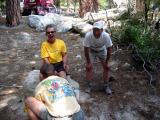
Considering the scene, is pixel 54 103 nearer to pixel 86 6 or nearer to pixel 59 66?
pixel 59 66

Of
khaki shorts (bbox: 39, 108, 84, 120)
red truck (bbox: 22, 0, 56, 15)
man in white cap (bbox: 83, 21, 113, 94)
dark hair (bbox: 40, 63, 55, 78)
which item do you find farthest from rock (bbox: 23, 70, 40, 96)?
red truck (bbox: 22, 0, 56, 15)

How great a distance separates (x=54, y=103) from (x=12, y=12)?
310 inches

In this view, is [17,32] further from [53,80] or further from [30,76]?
[53,80]

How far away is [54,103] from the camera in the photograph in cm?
416

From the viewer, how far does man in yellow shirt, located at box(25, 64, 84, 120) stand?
413 cm

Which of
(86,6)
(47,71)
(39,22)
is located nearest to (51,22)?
(39,22)

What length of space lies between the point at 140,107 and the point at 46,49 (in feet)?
6.38

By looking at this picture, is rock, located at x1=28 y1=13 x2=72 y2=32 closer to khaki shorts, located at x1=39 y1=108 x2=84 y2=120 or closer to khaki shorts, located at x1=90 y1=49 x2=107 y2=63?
khaki shorts, located at x1=90 y1=49 x2=107 y2=63

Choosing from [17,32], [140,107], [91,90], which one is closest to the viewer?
[140,107]

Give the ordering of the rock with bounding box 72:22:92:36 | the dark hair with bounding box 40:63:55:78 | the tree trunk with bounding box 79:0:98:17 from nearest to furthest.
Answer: the dark hair with bounding box 40:63:55:78, the rock with bounding box 72:22:92:36, the tree trunk with bounding box 79:0:98:17

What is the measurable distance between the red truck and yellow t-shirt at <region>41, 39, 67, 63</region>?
9.66 m

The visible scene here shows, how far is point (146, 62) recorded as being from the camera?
752 centimetres

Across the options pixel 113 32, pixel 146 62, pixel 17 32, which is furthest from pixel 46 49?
pixel 17 32

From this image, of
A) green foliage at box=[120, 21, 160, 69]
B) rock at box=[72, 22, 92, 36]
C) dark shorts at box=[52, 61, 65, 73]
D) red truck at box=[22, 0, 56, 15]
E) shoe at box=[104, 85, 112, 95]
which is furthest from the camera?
red truck at box=[22, 0, 56, 15]
